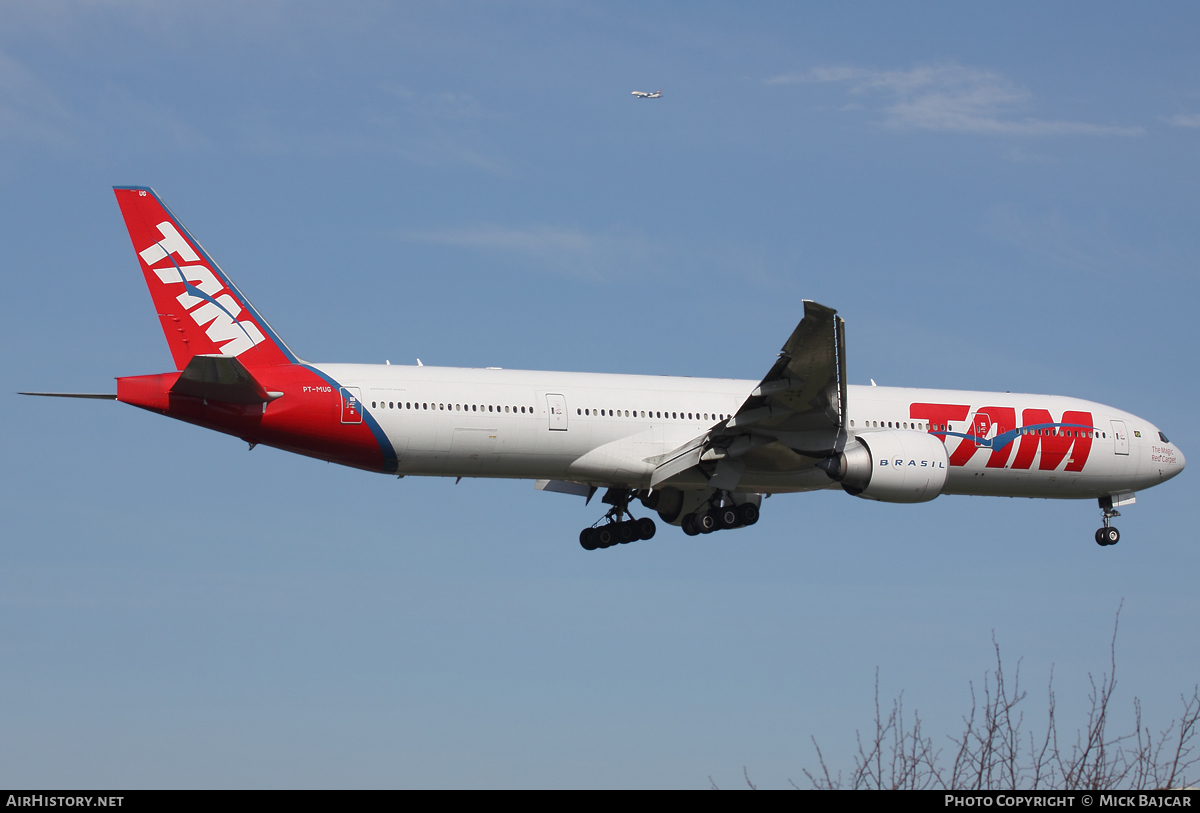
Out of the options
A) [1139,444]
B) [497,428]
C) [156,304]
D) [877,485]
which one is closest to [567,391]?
[497,428]

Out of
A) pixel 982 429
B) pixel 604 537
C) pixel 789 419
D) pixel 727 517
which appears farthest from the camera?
pixel 604 537

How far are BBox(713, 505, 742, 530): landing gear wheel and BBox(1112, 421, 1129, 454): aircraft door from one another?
10821mm

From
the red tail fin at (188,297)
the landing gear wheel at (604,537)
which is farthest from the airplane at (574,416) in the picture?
the landing gear wheel at (604,537)

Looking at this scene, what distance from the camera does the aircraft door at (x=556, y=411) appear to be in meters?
30.0

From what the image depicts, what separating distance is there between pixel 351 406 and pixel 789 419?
9727 mm

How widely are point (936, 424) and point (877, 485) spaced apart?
4.23 meters

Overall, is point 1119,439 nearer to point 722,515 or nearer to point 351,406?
point 722,515

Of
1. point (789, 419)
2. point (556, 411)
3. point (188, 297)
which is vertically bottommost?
point (789, 419)

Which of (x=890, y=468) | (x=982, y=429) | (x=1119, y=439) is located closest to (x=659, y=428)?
(x=890, y=468)

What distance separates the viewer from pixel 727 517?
1291 inches

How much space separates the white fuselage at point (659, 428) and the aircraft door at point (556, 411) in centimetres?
3

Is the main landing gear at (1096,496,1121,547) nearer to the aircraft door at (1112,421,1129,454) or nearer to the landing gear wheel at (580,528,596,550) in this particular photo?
the aircraft door at (1112,421,1129,454)

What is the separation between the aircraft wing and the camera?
90.6 ft

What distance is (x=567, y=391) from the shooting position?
30.5 m
